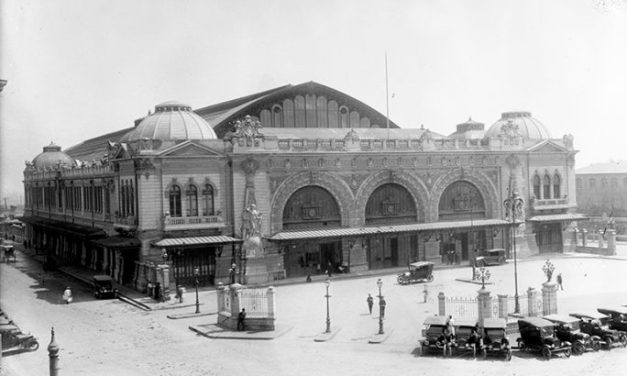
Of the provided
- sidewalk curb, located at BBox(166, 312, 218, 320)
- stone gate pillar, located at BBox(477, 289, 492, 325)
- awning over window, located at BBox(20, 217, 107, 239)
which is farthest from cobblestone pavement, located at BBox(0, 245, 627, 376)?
awning over window, located at BBox(20, 217, 107, 239)

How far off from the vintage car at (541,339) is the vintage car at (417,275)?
1901 cm

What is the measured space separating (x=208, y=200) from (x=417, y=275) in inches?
646

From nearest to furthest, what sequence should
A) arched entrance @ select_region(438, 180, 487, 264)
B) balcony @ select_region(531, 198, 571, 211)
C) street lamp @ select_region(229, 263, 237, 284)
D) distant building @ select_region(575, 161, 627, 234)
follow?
street lamp @ select_region(229, 263, 237, 284) → arched entrance @ select_region(438, 180, 487, 264) → balcony @ select_region(531, 198, 571, 211) → distant building @ select_region(575, 161, 627, 234)

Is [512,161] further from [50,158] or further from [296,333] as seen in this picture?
[50,158]

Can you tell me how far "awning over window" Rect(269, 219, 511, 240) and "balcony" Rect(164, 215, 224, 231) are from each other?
173 inches

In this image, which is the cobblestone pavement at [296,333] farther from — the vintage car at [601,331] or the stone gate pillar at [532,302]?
the stone gate pillar at [532,302]

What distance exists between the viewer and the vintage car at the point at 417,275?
4956 cm

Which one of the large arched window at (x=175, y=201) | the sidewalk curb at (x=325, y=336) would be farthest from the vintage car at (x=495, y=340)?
the large arched window at (x=175, y=201)

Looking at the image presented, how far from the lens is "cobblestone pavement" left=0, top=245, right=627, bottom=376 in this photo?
28781mm

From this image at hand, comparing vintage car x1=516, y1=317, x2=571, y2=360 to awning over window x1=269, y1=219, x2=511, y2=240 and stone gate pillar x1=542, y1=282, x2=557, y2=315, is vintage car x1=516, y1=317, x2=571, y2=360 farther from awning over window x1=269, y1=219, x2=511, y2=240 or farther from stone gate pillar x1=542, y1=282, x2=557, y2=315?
awning over window x1=269, y1=219, x2=511, y2=240

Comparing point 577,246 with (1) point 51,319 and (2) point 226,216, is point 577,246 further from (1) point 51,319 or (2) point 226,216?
(1) point 51,319

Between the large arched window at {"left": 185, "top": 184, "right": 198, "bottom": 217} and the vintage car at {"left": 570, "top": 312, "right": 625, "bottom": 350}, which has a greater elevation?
the large arched window at {"left": 185, "top": 184, "right": 198, "bottom": 217}

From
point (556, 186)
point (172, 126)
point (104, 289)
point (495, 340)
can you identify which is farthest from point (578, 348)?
point (556, 186)

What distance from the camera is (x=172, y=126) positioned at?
171 ft
